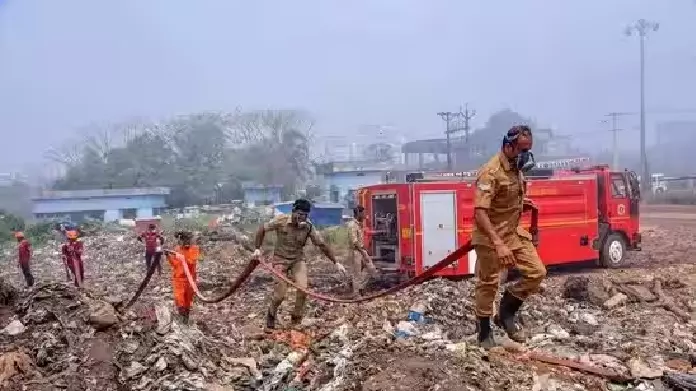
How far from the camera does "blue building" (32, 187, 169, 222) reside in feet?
127

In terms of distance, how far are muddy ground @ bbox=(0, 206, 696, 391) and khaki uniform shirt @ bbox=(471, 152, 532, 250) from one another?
33.4 inches

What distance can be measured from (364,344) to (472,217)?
230 inches

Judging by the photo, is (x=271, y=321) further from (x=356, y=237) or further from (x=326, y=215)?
(x=326, y=215)

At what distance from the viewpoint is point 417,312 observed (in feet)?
25.4

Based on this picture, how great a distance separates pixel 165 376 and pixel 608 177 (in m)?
9.81

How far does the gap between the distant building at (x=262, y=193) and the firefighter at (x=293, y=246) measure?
115 feet

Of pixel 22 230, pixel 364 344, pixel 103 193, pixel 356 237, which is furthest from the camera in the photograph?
pixel 103 193

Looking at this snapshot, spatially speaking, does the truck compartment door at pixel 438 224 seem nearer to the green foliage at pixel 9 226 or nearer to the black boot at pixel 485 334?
the black boot at pixel 485 334

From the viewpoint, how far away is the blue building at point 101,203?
127 feet

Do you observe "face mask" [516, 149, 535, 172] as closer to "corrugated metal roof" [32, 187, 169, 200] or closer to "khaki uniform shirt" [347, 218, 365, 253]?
"khaki uniform shirt" [347, 218, 365, 253]

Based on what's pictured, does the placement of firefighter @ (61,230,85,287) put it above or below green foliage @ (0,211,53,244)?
above

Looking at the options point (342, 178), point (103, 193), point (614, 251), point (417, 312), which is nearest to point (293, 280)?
point (417, 312)

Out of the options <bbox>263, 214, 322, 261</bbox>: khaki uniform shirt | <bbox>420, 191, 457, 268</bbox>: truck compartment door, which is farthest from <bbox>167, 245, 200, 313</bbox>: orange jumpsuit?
<bbox>420, 191, 457, 268</bbox>: truck compartment door

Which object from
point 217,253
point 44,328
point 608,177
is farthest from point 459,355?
point 217,253
